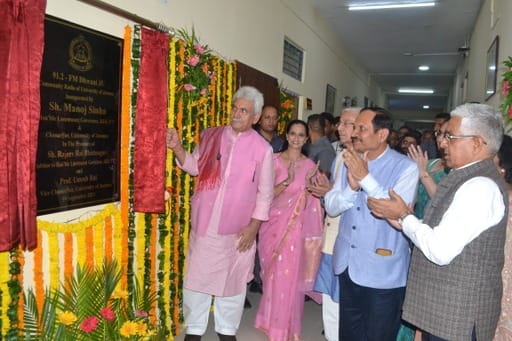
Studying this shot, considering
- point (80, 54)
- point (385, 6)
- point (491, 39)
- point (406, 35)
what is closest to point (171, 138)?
point (80, 54)

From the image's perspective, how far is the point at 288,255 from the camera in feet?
9.68

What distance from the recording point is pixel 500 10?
4598 mm

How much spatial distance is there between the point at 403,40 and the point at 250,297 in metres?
6.97

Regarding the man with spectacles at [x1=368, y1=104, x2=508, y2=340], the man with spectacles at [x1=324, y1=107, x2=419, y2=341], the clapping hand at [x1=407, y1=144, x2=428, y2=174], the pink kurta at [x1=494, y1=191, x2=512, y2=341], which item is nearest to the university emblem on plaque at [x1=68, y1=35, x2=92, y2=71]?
the man with spectacles at [x1=324, y1=107, x2=419, y2=341]

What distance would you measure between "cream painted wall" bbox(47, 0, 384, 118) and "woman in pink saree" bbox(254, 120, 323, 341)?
3.84 feet

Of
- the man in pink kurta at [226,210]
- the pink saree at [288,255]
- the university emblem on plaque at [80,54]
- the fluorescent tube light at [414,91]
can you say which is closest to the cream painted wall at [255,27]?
the university emblem on plaque at [80,54]

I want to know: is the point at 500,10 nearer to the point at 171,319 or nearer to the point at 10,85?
the point at 171,319

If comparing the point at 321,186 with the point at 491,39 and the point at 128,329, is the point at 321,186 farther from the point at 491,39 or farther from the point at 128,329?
the point at 491,39

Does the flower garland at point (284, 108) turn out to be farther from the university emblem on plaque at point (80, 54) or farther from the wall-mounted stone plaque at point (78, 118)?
the university emblem on plaque at point (80, 54)

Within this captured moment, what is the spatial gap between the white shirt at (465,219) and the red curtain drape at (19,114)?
1.57m

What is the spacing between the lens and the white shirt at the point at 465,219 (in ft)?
4.64

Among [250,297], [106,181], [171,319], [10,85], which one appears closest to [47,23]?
[10,85]

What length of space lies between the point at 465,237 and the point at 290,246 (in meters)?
1.64

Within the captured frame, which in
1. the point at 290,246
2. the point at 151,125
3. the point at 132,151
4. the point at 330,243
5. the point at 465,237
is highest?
the point at 151,125
